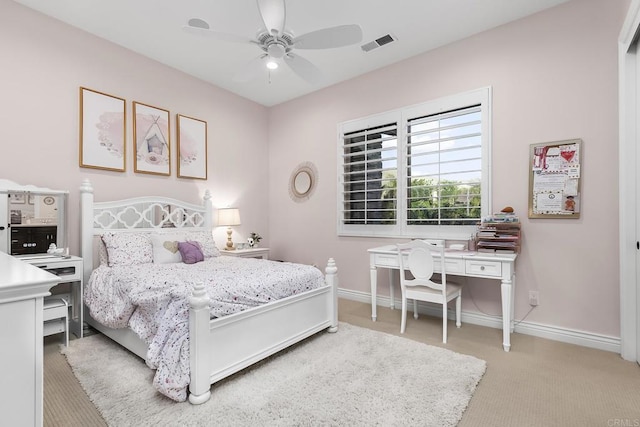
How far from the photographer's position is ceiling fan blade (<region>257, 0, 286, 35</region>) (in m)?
2.13

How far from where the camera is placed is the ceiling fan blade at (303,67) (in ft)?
9.06

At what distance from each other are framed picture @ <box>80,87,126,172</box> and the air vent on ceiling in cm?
283

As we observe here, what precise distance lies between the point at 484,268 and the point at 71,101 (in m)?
4.35

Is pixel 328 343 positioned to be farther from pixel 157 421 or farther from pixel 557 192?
pixel 557 192

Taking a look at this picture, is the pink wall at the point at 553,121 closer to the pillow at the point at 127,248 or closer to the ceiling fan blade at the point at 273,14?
the ceiling fan blade at the point at 273,14

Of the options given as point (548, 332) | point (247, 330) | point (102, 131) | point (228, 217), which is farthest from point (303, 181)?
point (548, 332)

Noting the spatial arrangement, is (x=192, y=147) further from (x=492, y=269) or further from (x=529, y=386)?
(x=529, y=386)

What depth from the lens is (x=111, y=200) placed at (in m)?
3.56

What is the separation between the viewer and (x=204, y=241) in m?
3.83

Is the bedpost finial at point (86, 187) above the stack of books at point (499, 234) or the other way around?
above

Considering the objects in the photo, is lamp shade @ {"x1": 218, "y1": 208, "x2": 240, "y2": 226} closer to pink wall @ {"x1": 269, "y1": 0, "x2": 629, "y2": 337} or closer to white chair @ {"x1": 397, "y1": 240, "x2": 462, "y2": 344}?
white chair @ {"x1": 397, "y1": 240, "x2": 462, "y2": 344}

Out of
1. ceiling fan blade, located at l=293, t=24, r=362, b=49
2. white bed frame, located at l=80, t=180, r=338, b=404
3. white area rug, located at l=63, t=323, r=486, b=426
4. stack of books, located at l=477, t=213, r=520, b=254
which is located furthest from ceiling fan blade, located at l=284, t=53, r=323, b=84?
→ white area rug, located at l=63, t=323, r=486, b=426

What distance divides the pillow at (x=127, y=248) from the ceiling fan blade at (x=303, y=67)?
91.2 inches

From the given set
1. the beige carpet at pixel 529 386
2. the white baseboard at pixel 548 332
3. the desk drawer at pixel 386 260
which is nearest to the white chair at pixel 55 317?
the beige carpet at pixel 529 386
